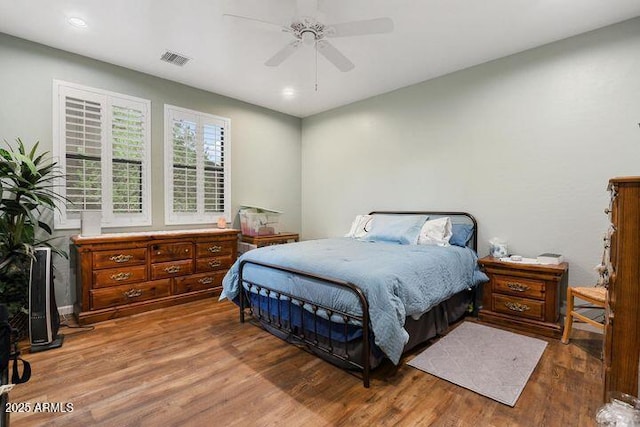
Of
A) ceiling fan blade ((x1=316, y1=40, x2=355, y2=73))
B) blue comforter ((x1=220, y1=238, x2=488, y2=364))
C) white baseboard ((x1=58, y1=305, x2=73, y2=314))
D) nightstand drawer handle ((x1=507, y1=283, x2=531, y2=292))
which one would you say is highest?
ceiling fan blade ((x1=316, y1=40, x2=355, y2=73))

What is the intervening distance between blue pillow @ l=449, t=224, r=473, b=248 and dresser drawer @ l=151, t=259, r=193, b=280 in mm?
3152

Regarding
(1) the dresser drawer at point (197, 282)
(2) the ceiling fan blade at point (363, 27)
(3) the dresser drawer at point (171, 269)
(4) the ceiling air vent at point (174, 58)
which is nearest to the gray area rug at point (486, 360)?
(2) the ceiling fan blade at point (363, 27)

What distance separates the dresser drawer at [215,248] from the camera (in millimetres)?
3841

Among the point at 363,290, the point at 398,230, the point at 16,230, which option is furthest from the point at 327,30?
the point at 16,230

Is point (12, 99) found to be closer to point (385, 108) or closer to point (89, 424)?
point (89, 424)

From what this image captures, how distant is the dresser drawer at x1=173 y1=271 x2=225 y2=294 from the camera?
3.67 meters

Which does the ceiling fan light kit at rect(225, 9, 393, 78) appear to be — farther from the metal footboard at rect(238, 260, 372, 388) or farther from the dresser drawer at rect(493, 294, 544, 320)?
the dresser drawer at rect(493, 294, 544, 320)

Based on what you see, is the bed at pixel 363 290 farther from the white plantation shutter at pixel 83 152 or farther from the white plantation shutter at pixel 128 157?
the white plantation shutter at pixel 83 152

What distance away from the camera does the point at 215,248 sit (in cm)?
398

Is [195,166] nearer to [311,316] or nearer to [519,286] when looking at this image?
[311,316]

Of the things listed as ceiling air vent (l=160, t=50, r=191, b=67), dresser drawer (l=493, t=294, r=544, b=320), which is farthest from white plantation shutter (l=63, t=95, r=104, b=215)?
dresser drawer (l=493, t=294, r=544, b=320)

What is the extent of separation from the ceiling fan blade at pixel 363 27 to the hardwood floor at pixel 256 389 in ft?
8.24

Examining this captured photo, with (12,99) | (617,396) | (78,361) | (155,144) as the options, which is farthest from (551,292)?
(12,99)

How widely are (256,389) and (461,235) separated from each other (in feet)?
8.73
